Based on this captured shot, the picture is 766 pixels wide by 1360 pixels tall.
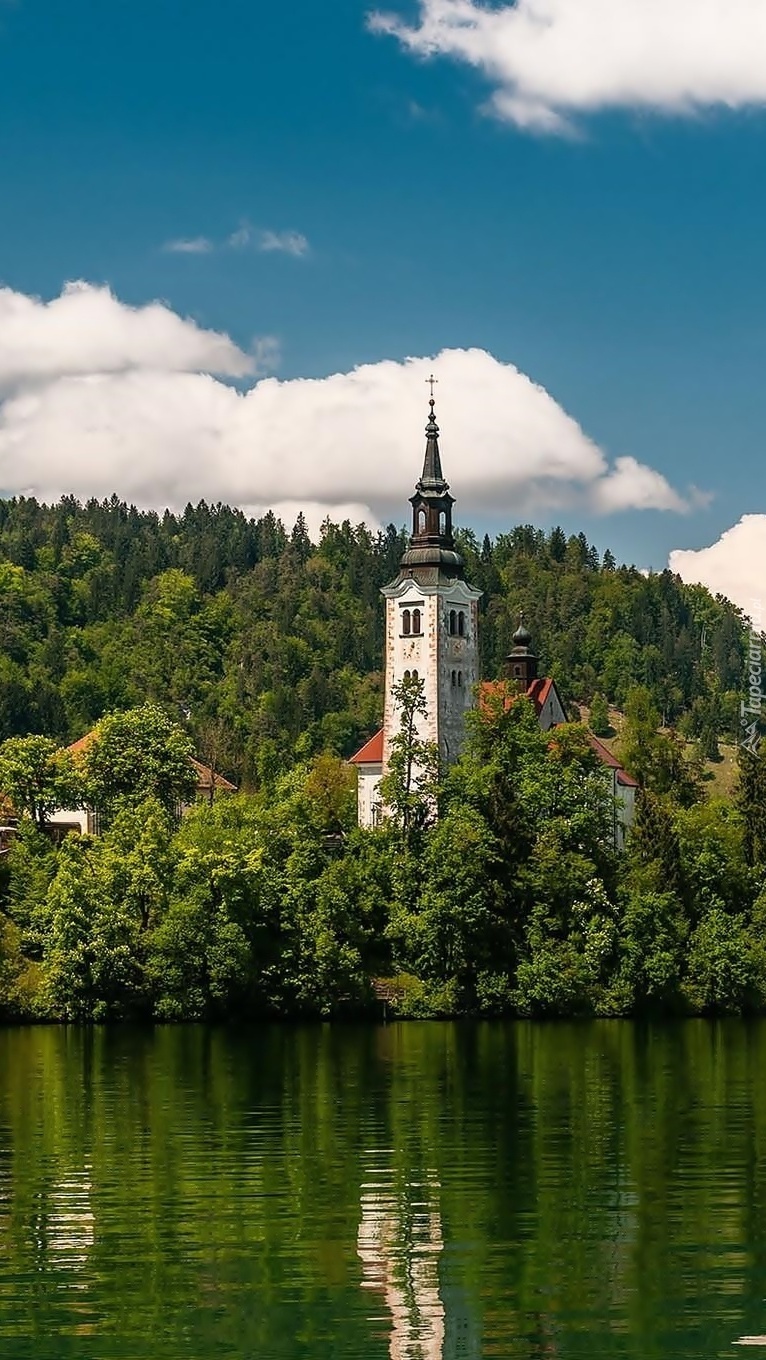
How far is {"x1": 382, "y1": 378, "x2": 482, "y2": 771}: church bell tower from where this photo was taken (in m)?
109

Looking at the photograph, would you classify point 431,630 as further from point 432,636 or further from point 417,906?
point 417,906

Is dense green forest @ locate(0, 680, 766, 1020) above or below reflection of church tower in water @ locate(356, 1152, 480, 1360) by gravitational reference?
above

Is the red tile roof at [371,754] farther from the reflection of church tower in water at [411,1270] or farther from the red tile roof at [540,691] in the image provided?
the reflection of church tower in water at [411,1270]

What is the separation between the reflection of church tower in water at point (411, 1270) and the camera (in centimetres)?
2203

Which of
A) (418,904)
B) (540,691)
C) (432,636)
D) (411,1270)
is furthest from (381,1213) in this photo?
(540,691)

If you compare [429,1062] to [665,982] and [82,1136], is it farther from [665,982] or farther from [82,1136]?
[665,982]

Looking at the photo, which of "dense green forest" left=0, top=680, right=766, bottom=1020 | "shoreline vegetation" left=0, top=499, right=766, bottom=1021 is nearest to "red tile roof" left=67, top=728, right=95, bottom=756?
"shoreline vegetation" left=0, top=499, right=766, bottom=1021

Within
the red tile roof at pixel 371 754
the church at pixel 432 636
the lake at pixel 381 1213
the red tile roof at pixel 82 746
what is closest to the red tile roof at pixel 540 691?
the church at pixel 432 636

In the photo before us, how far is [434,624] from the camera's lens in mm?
110125

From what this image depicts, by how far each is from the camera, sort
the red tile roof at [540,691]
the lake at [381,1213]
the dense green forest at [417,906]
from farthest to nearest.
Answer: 1. the red tile roof at [540,691]
2. the dense green forest at [417,906]
3. the lake at [381,1213]

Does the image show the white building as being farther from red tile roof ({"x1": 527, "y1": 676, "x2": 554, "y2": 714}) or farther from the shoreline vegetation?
the shoreline vegetation

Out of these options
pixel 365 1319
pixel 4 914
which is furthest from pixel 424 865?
pixel 365 1319

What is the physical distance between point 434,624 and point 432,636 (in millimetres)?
676

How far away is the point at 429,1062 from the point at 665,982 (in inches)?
1056
